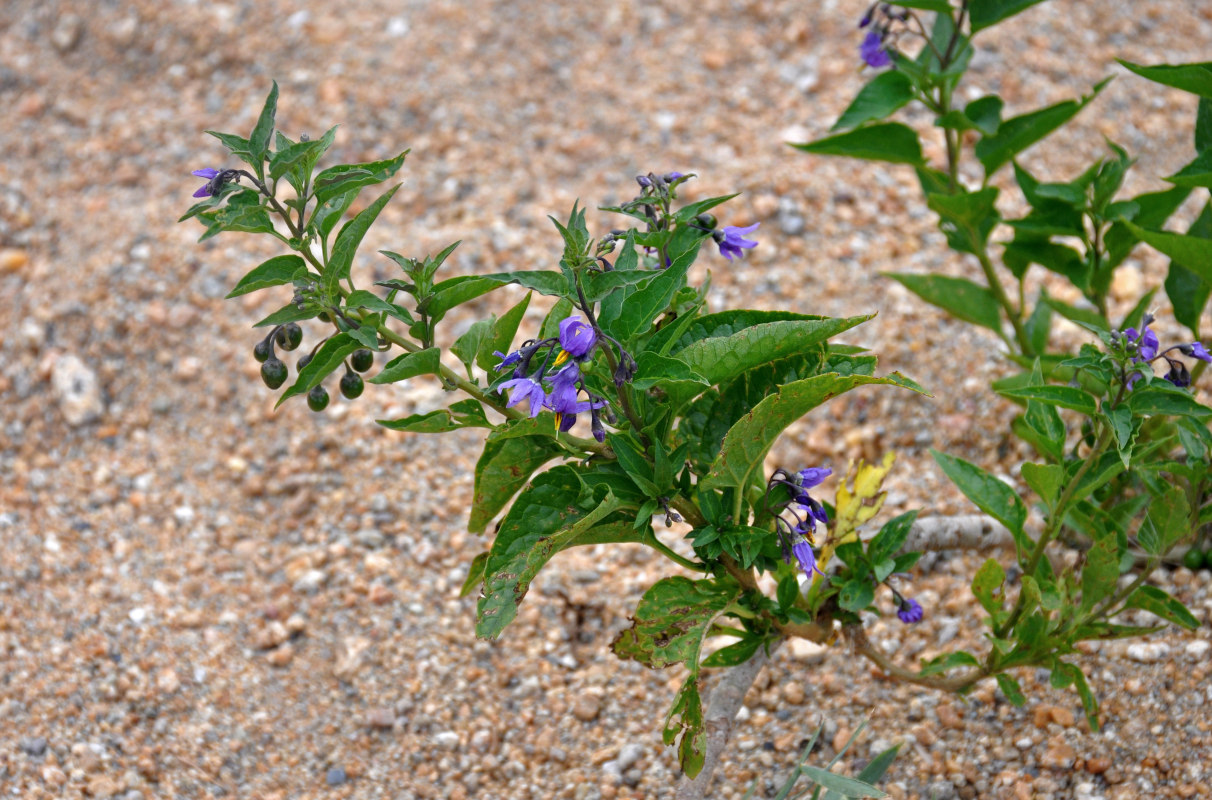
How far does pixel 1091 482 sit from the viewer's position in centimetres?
171

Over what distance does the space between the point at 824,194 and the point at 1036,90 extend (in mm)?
889

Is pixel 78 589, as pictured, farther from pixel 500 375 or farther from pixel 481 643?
pixel 500 375

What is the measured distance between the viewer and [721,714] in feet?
6.16

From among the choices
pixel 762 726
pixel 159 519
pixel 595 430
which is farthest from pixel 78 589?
pixel 595 430

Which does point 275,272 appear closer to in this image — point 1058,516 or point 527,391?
point 527,391

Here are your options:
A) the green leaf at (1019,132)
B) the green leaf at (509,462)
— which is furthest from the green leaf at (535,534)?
the green leaf at (1019,132)

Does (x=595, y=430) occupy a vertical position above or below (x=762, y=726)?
above

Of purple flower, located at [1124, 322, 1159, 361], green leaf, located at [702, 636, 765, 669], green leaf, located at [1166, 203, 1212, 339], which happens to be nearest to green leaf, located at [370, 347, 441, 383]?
green leaf, located at [702, 636, 765, 669]

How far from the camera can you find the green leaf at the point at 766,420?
55.5 inches

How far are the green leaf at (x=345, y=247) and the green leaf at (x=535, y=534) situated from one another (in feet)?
1.28

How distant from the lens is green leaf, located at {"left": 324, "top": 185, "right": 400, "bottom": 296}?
138 cm

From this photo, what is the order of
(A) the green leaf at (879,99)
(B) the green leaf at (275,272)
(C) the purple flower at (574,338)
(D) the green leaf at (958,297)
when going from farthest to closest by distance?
(D) the green leaf at (958,297) < (A) the green leaf at (879,99) < (B) the green leaf at (275,272) < (C) the purple flower at (574,338)

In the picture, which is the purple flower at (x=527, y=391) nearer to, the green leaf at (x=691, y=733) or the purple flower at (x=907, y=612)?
the green leaf at (x=691, y=733)

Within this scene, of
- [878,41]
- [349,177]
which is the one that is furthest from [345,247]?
[878,41]
